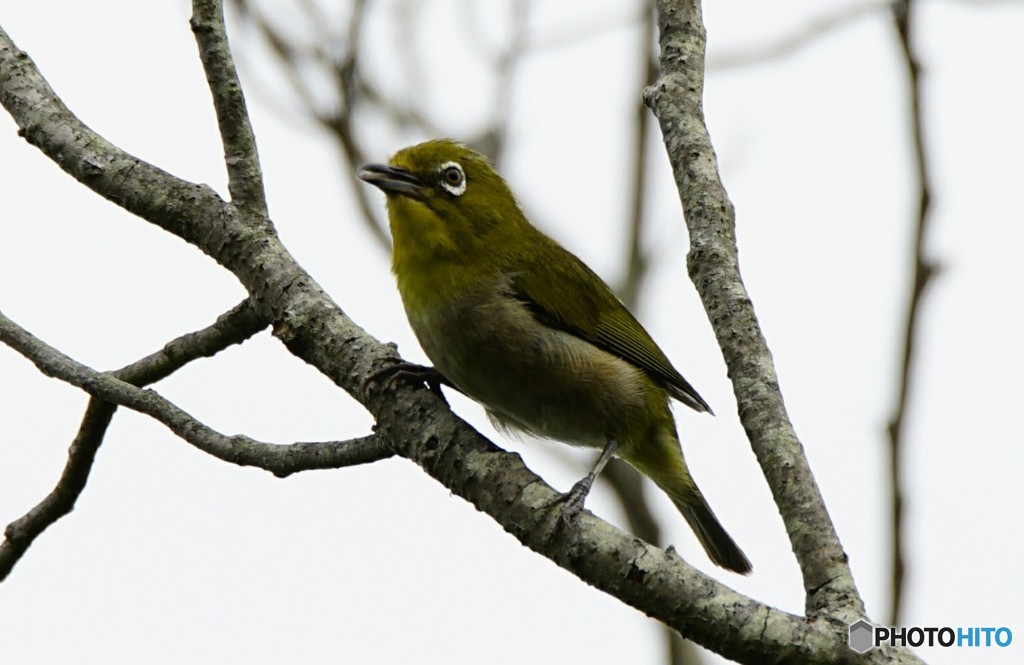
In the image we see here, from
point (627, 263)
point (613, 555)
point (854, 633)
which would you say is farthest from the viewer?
point (627, 263)

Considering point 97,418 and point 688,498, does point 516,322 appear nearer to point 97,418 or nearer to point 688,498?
point 688,498

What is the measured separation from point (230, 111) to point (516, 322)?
60.2 inches

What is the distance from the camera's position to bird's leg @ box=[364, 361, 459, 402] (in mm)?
3857

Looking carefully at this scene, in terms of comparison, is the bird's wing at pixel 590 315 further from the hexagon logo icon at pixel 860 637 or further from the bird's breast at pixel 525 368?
the hexagon logo icon at pixel 860 637

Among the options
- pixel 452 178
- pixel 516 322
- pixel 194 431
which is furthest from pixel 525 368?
pixel 194 431

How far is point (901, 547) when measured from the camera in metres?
2.80

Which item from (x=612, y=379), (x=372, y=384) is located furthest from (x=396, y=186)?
(x=372, y=384)

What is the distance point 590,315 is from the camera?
17.9ft

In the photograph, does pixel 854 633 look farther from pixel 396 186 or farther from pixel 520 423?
pixel 396 186

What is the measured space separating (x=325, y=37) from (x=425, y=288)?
2.88m

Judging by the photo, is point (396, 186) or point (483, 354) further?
point (396, 186)

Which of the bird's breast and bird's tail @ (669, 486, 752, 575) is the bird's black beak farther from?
bird's tail @ (669, 486, 752, 575)

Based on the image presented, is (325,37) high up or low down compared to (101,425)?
up

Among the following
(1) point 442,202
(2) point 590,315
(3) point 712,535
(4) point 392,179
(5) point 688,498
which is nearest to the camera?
(4) point 392,179
